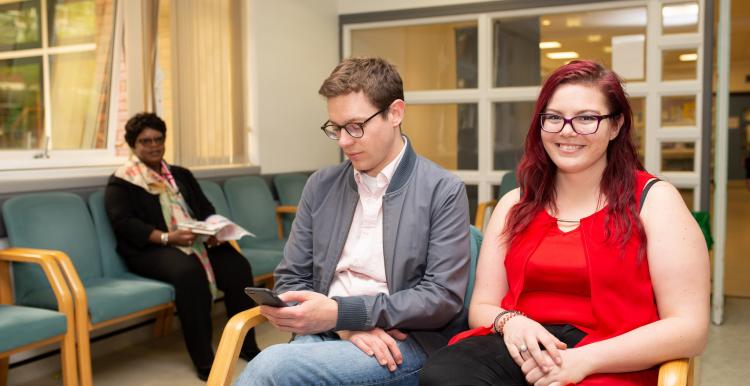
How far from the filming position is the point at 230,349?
1747 mm

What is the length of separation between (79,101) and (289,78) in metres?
1.71

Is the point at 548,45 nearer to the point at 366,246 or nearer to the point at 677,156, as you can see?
the point at 677,156

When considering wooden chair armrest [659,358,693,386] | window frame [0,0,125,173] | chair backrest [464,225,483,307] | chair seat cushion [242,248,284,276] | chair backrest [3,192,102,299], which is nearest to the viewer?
wooden chair armrest [659,358,693,386]

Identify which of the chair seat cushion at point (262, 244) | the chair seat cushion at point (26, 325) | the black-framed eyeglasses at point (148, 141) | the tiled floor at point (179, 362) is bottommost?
the tiled floor at point (179, 362)

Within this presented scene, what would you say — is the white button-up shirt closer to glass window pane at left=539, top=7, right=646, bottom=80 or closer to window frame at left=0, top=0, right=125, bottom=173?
window frame at left=0, top=0, right=125, bottom=173

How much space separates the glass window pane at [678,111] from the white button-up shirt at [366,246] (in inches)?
145

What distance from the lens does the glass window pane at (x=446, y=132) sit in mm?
5727

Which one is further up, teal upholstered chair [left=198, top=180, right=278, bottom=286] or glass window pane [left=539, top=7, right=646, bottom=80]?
glass window pane [left=539, top=7, right=646, bottom=80]

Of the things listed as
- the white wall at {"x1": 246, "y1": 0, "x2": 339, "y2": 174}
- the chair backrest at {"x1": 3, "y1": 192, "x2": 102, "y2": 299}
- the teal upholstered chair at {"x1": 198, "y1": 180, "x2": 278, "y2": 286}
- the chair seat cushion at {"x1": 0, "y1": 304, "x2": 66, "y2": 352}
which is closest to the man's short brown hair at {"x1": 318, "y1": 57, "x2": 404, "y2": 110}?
the chair seat cushion at {"x1": 0, "y1": 304, "x2": 66, "y2": 352}

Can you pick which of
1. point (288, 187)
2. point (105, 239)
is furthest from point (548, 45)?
point (105, 239)

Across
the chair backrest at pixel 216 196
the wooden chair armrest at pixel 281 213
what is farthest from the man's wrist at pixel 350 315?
the wooden chair armrest at pixel 281 213

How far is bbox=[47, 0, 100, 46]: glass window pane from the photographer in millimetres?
4078

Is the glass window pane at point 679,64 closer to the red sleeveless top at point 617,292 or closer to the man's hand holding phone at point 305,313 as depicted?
the red sleeveless top at point 617,292

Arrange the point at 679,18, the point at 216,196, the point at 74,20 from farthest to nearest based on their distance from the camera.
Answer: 1. the point at 679,18
2. the point at 216,196
3. the point at 74,20
